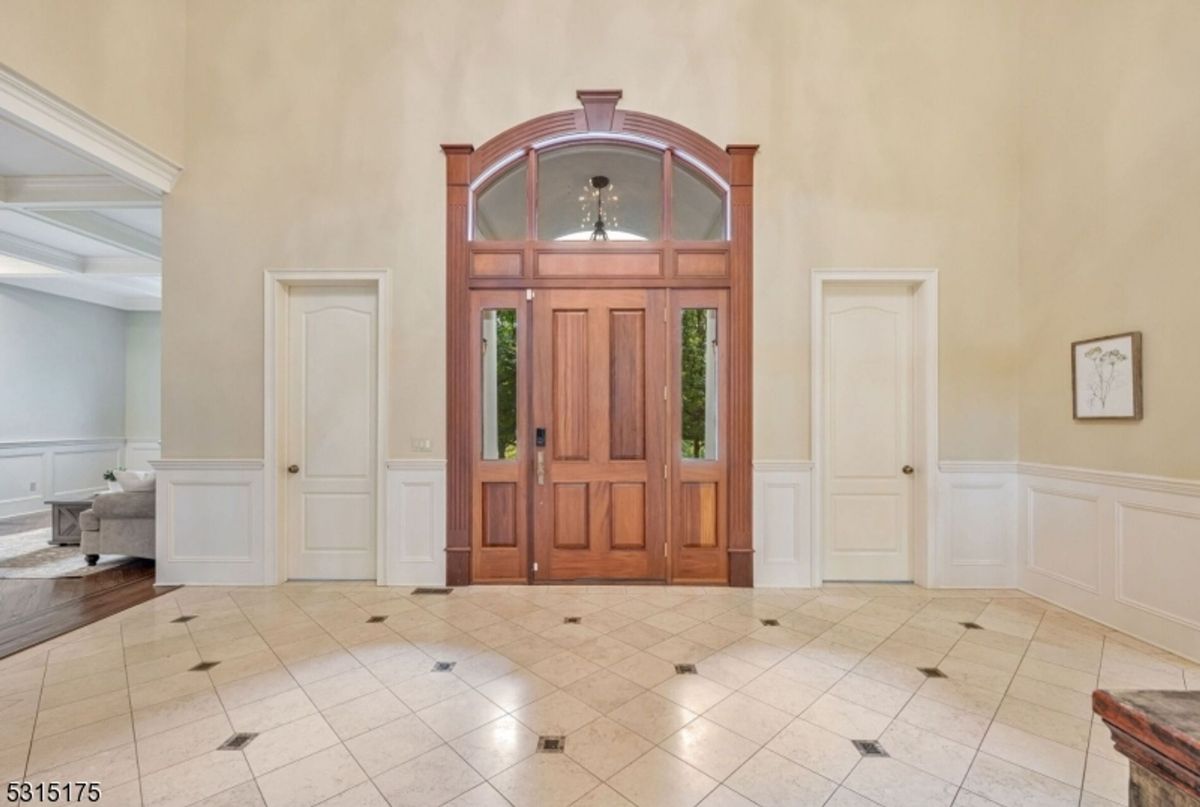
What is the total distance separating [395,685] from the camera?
8.26 feet

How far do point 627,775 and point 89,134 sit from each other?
5047 mm

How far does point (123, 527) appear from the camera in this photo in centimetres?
444

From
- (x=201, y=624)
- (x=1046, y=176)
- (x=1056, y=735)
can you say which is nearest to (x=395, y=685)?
(x=201, y=624)

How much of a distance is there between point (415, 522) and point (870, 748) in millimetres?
3297

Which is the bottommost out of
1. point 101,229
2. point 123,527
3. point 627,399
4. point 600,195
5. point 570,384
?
point 123,527

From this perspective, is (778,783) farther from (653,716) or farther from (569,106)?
(569,106)

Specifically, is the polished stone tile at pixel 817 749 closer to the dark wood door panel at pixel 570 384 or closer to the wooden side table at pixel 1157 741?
the wooden side table at pixel 1157 741

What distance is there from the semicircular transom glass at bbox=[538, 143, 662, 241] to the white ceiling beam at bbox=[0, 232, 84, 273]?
21.6 feet

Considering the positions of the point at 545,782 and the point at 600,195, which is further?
the point at 600,195

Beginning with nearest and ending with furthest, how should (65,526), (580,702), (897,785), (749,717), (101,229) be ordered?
(897,785), (749,717), (580,702), (65,526), (101,229)

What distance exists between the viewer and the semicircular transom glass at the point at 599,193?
13.2ft

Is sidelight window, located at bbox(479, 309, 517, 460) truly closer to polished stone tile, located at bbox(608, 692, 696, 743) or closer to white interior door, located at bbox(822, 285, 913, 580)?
polished stone tile, located at bbox(608, 692, 696, 743)

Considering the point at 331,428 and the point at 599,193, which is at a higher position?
the point at 599,193

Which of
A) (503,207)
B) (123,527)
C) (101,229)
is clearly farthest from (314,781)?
(101,229)
